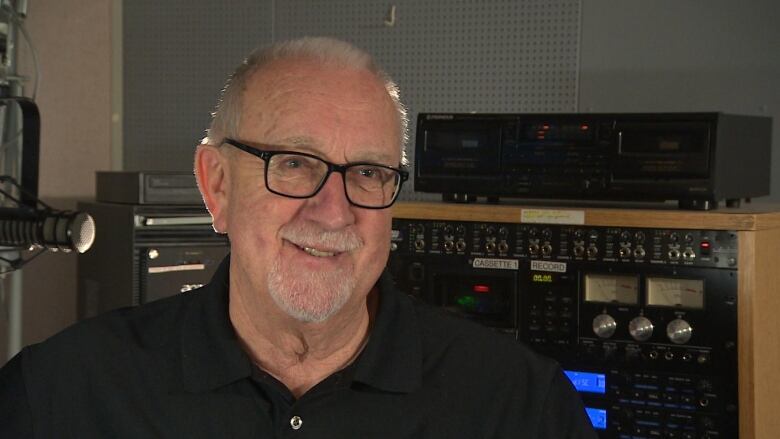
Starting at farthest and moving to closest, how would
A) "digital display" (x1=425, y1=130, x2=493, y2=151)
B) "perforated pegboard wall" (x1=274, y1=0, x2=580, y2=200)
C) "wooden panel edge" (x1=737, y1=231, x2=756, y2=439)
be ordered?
1. "perforated pegboard wall" (x1=274, y1=0, x2=580, y2=200)
2. "digital display" (x1=425, y1=130, x2=493, y2=151)
3. "wooden panel edge" (x1=737, y1=231, x2=756, y2=439)

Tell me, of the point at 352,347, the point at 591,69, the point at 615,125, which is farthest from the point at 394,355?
the point at 591,69

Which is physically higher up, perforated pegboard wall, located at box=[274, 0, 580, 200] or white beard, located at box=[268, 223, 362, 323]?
perforated pegboard wall, located at box=[274, 0, 580, 200]

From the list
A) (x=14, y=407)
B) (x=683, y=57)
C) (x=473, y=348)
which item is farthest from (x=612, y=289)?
(x=14, y=407)

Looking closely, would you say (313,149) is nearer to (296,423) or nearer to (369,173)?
(369,173)

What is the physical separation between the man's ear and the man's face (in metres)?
0.03

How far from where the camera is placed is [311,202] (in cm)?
139

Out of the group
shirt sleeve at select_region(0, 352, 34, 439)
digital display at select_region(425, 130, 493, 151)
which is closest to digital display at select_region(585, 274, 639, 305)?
digital display at select_region(425, 130, 493, 151)

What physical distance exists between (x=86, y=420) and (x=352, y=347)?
1.22ft

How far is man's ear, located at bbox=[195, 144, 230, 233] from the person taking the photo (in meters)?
1.50

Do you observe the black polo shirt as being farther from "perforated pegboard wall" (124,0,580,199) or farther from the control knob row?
"perforated pegboard wall" (124,0,580,199)

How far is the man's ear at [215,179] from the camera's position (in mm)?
1504

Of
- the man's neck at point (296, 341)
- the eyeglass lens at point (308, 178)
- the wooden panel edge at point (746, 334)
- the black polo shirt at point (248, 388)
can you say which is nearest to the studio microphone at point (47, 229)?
the black polo shirt at point (248, 388)

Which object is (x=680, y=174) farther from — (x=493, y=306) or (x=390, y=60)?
(x=390, y=60)

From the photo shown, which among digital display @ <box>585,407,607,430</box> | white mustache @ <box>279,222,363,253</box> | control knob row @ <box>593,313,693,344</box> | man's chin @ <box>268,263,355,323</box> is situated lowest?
digital display @ <box>585,407,607,430</box>
